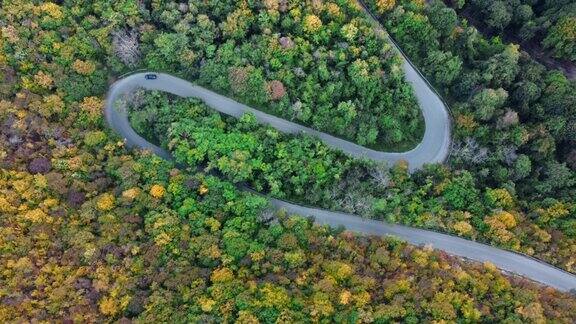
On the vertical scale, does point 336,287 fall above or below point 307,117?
below

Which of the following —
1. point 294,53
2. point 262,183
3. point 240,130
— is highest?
point 294,53

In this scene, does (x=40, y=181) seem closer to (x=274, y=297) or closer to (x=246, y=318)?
(x=246, y=318)

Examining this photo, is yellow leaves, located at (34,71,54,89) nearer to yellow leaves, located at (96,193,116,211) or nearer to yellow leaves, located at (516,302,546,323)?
yellow leaves, located at (96,193,116,211)

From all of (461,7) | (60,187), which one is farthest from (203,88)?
(461,7)

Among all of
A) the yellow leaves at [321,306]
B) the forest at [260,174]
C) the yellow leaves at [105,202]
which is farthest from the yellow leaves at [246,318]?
the yellow leaves at [105,202]

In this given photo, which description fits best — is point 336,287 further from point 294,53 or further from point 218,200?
point 294,53
